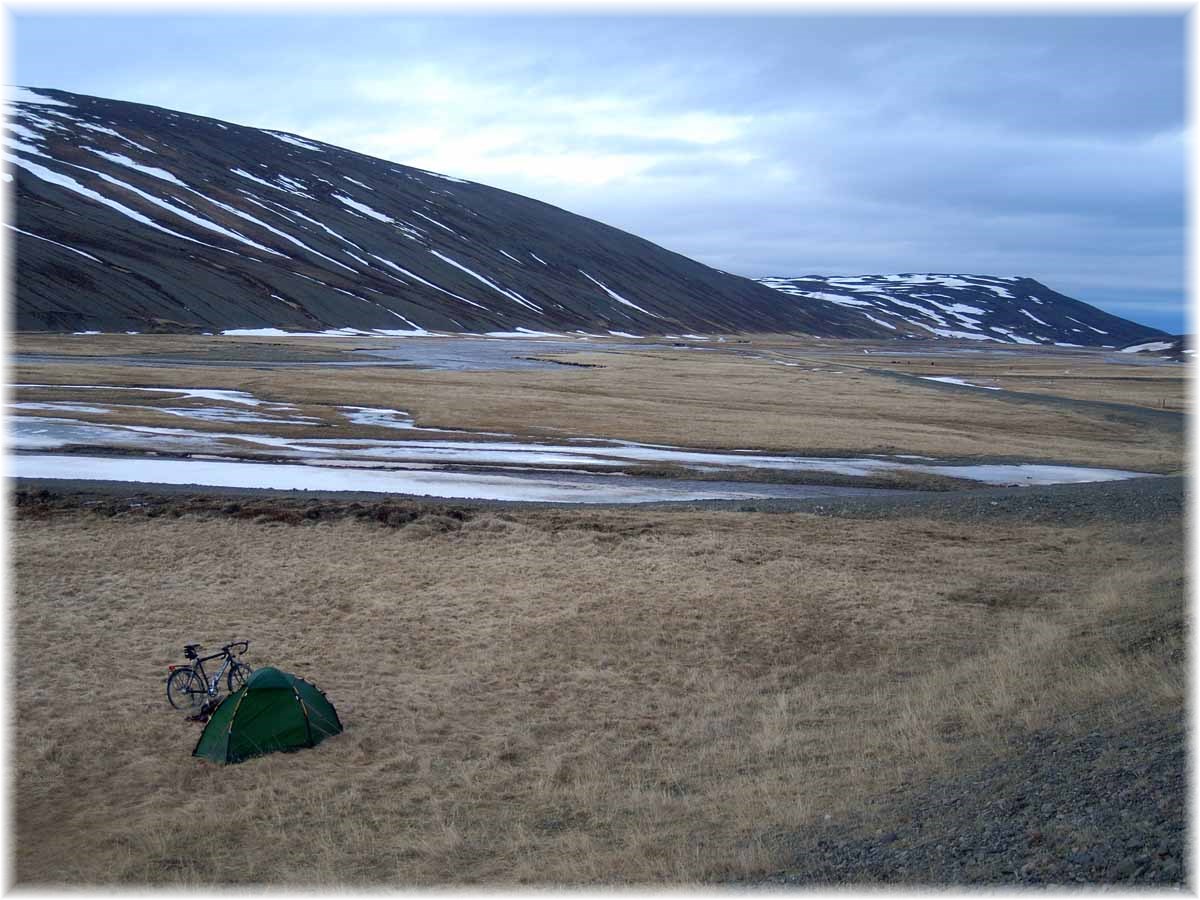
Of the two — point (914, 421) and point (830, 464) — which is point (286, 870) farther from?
point (914, 421)

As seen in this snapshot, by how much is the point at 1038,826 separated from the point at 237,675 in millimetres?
10612

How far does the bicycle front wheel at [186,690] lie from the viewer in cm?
1383

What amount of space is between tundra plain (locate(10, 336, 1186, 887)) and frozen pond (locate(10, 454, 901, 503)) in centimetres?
Result: 249

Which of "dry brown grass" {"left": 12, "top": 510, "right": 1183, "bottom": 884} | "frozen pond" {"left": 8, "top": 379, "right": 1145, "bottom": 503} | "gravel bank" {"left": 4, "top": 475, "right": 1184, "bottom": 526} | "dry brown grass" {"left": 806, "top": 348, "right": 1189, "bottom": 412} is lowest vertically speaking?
"dry brown grass" {"left": 12, "top": 510, "right": 1183, "bottom": 884}

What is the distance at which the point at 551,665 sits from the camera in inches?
630

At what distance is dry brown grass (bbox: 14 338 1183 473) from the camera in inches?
1639

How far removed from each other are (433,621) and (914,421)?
38172mm

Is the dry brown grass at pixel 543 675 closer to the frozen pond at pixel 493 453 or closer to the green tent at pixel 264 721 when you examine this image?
the green tent at pixel 264 721

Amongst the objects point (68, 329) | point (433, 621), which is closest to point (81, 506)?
point (433, 621)

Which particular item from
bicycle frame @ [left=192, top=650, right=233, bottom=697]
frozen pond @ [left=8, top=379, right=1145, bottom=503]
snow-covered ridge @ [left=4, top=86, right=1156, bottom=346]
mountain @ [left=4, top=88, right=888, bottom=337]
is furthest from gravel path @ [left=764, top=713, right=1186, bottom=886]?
snow-covered ridge @ [left=4, top=86, right=1156, bottom=346]

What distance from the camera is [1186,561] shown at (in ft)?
63.8

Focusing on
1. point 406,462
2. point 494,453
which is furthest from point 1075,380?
point 406,462

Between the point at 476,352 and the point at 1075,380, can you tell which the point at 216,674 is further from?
the point at 1075,380

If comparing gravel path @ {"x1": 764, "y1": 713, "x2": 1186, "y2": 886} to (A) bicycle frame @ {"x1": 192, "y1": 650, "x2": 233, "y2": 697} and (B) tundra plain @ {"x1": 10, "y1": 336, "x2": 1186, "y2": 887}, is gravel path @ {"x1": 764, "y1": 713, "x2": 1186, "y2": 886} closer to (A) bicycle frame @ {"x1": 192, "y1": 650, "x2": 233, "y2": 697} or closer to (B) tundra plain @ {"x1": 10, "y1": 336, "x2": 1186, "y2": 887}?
(B) tundra plain @ {"x1": 10, "y1": 336, "x2": 1186, "y2": 887}
